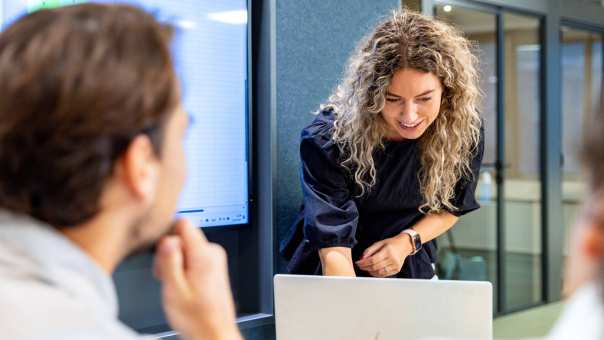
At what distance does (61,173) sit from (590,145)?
0.52m

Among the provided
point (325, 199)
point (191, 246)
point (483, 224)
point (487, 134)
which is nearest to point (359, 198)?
point (325, 199)

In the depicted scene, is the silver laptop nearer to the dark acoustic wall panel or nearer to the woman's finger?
the woman's finger

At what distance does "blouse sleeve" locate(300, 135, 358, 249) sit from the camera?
6.88ft

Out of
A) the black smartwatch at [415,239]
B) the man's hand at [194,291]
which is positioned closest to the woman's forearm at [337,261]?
the black smartwatch at [415,239]

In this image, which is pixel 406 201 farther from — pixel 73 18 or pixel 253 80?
pixel 73 18

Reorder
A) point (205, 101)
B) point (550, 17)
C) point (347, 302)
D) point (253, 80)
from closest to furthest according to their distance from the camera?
point (347, 302)
point (205, 101)
point (253, 80)
point (550, 17)

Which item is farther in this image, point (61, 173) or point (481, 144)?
point (481, 144)

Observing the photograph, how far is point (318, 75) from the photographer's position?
284 cm

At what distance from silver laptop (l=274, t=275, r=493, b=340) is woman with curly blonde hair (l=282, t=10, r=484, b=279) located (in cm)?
51

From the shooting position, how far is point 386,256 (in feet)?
7.00

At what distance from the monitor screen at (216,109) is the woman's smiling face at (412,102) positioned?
2.03ft

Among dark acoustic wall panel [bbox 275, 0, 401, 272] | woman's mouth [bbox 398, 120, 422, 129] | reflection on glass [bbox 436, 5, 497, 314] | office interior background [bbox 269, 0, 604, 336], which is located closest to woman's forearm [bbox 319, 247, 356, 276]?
woman's mouth [bbox 398, 120, 422, 129]

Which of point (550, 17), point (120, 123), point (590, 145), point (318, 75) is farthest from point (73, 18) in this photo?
point (550, 17)

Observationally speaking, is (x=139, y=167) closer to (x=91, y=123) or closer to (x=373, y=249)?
(x=91, y=123)
